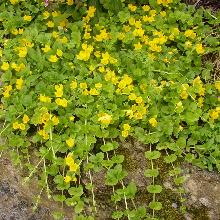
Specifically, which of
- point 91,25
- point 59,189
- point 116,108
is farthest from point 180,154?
point 91,25

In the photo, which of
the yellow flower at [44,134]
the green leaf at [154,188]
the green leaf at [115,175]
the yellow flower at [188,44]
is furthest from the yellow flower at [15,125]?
the yellow flower at [188,44]

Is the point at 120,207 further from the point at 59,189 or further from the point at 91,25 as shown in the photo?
the point at 91,25

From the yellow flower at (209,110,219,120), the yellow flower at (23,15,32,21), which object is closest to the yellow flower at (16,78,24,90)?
the yellow flower at (23,15,32,21)

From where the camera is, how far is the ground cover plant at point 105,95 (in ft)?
9.57

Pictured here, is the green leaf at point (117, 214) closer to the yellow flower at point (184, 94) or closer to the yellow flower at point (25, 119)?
the yellow flower at point (25, 119)

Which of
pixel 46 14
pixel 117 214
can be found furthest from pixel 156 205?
pixel 46 14

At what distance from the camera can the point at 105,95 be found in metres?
3.15

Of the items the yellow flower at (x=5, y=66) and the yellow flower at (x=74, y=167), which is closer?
the yellow flower at (x=74, y=167)

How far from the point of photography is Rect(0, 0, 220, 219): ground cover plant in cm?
292

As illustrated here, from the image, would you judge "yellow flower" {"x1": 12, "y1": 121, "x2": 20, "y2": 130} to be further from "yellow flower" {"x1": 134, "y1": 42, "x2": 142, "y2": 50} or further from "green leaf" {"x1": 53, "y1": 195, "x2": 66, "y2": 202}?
"yellow flower" {"x1": 134, "y1": 42, "x2": 142, "y2": 50}

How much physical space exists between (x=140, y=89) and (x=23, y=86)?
2.55ft

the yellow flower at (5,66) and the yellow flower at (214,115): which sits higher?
the yellow flower at (5,66)

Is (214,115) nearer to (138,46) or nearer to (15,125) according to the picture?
(138,46)

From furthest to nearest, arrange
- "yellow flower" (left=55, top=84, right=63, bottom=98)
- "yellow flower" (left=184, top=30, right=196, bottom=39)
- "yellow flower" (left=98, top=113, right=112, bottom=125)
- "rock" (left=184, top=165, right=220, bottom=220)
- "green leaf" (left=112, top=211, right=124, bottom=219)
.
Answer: "yellow flower" (left=184, top=30, right=196, bottom=39), "yellow flower" (left=55, top=84, right=63, bottom=98), "yellow flower" (left=98, top=113, right=112, bottom=125), "rock" (left=184, top=165, right=220, bottom=220), "green leaf" (left=112, top=211, right=124, bottom=219)
